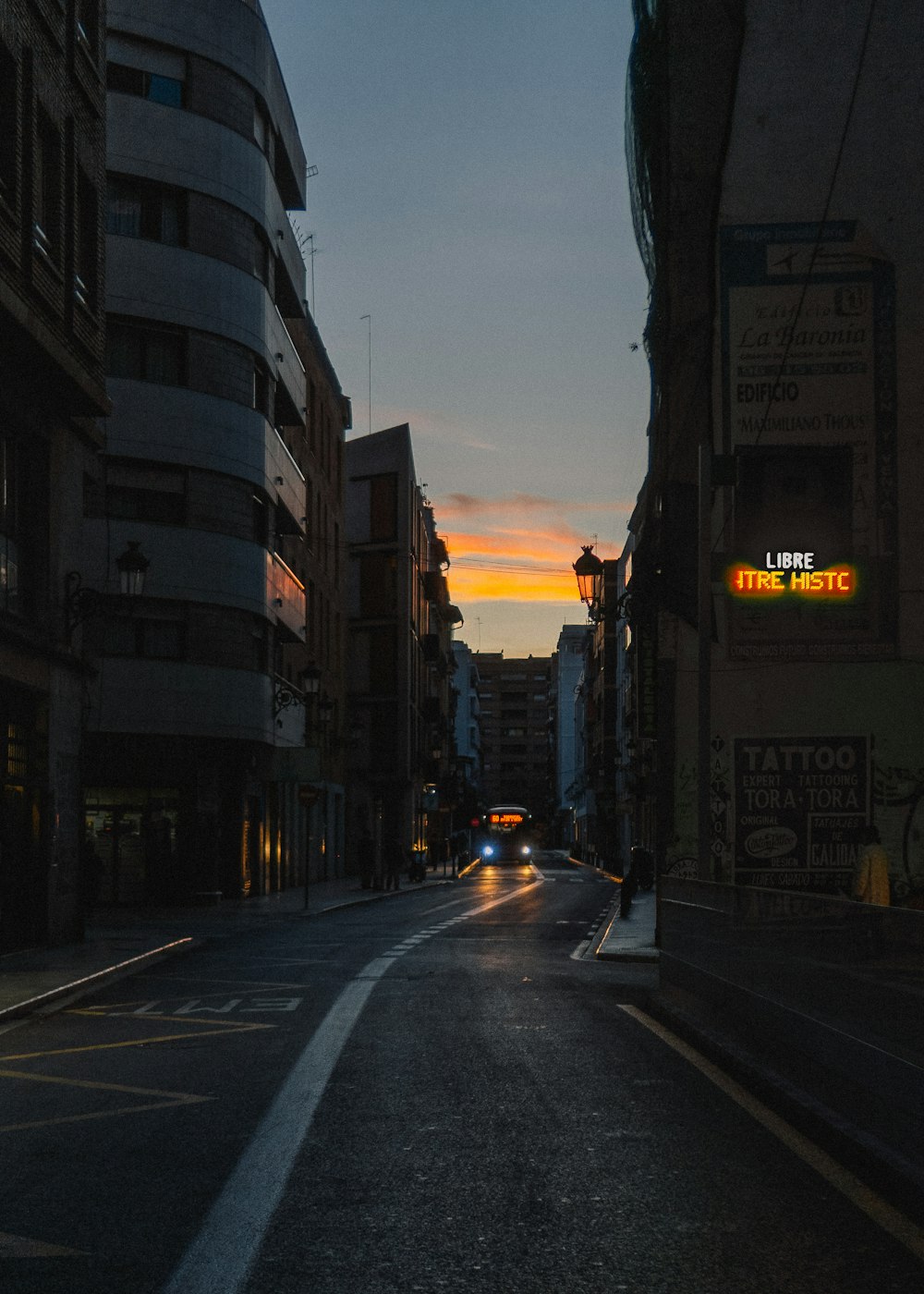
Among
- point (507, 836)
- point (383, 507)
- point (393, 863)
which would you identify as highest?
point (383, 507)

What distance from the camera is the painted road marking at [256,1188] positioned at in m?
5.16

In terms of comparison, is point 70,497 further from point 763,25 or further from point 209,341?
point 209,341

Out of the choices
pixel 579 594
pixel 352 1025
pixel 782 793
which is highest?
pixel 579 594

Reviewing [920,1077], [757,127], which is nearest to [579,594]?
[757,127]

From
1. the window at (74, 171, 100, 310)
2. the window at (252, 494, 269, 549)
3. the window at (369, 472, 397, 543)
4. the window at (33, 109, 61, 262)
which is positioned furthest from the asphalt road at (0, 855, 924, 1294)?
the window at (369, 472, 397, 543)

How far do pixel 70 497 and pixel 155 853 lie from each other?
1618 centimetres

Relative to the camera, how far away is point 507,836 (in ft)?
370

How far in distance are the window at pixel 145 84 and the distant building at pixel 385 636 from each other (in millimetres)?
36439

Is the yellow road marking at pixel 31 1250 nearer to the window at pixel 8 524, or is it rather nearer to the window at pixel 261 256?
the window at pixel 8 524

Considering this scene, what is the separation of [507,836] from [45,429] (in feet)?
307

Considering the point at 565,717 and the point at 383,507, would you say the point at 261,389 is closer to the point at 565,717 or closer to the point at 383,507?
the point at 383,507

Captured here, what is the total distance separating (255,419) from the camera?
3869 centimetres

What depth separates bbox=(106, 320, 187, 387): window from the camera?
3559 centimetres

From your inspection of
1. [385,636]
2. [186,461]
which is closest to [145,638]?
[186,461]
